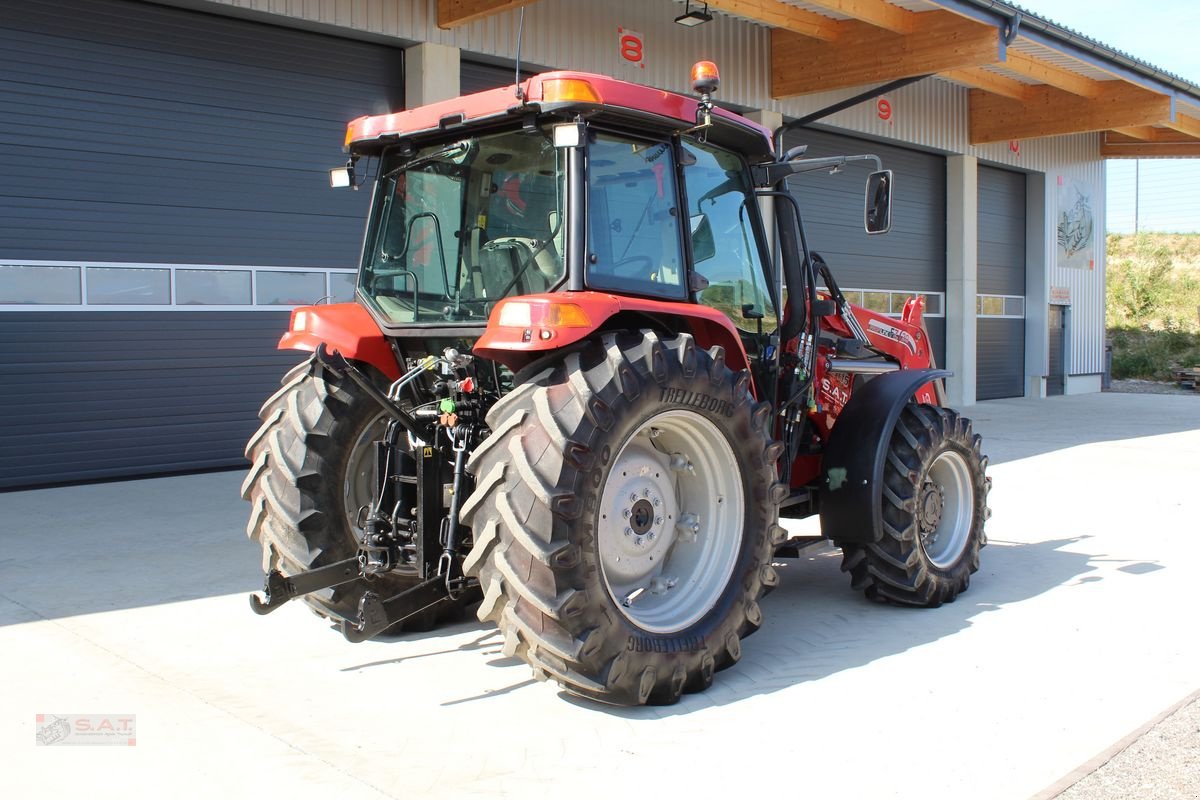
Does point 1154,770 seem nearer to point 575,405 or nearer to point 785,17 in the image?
point 575,405

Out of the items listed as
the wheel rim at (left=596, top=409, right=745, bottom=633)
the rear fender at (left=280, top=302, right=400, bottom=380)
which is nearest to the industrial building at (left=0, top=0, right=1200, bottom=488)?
the rear fender at (left=280, top=302, right=400, bottom=380)

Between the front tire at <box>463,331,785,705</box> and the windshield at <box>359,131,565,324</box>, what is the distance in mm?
623

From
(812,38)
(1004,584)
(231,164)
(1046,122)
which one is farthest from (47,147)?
(1046,122)

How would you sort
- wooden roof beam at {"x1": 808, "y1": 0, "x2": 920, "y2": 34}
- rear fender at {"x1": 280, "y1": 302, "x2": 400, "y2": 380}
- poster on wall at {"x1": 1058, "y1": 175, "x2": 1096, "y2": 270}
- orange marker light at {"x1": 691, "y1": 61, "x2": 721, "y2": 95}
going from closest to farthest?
orange marker light at {"x1": 691, "y1": 61, "x2": 721, "y2": 95} < rear fender at {"x1": 280, "y1": 302, "x2": 400, "y2": 380} < wooden roof beam at {"x1": 808, "y1": 0, "x2": 920, "y2": 34} < poster on wall at {"x1": 1058, "y1": 175, "x2": 1096, "y2": 270}

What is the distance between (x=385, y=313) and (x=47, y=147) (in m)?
5.97

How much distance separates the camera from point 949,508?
6.10 meters

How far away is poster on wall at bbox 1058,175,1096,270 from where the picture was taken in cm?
2288

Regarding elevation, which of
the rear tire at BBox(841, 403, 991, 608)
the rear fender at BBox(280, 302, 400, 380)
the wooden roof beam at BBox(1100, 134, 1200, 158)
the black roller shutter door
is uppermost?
the wooden roof beam at BBox(1100, 134, 1200, 158)

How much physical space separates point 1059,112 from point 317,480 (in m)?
18.2

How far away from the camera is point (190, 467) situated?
10258mm

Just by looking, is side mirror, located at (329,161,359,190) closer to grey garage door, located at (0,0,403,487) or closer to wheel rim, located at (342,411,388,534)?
wheel rim, located at (342,411,388,534)

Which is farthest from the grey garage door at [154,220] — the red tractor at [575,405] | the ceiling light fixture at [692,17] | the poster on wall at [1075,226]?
the poster on wall at [1075,226]

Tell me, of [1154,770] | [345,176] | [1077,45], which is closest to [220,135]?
[345,176]

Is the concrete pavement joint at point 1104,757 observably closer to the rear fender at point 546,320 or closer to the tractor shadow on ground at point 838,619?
the tractor shadow on ground at point 838,619
